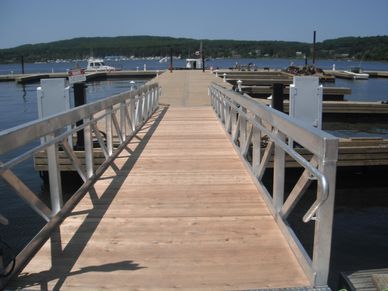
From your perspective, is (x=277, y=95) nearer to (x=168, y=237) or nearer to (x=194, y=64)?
(x=168, y=237)

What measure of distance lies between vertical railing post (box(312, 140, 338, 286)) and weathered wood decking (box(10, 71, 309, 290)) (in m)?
0.20

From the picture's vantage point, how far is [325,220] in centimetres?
284

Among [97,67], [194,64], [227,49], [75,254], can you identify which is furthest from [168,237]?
[227,49]

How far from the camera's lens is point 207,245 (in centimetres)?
375

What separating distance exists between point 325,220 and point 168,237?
1.54 metres

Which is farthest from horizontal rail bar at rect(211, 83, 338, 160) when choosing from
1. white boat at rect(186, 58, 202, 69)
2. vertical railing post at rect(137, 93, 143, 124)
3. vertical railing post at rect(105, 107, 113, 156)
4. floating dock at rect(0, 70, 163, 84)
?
white boat at rect(186, 58, 202, 69)

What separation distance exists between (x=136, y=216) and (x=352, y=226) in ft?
17.3

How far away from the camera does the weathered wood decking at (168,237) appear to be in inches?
124

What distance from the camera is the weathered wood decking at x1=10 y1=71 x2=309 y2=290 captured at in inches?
124

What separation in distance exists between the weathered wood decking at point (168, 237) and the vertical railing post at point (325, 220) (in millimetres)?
197

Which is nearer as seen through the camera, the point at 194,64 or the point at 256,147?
the point at 256,147

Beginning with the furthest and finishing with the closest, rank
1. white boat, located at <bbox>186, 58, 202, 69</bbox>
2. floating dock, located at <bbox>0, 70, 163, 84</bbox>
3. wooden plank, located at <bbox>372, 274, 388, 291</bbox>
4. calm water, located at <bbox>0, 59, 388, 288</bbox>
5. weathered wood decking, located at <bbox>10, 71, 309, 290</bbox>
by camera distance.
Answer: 1. white boat, located at <bbox>186, 58, 202, 69</bbox>
2. floating dock, located at <bbox>0, 70, 163, 84</bbox>
3. calm water, located at <bbox>0, 59, 388, 288</bbox>
4. wooden plank, located at <bbox>372, 274, 388, 291</bbox>
5. weathered wood decking, located at <bbox>10, 71, 309, 290</bbox>

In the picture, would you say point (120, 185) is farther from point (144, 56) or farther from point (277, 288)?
point (144, 56)

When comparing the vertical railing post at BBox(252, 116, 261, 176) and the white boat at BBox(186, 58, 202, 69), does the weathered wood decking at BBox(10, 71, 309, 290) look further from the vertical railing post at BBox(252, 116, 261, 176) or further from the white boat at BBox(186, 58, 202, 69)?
the white boat at BBox(186, 58, 202, 69)
